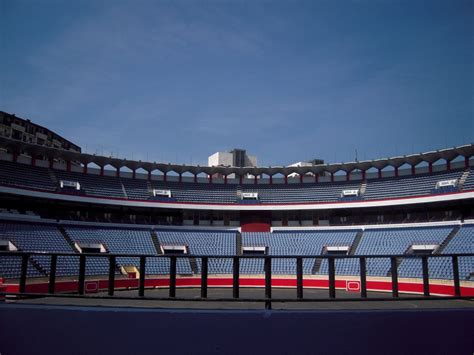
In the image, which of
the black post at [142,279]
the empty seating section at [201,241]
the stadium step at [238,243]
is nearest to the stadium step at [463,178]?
the stadium step at [238,243]

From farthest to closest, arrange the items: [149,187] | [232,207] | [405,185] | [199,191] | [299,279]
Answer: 1. [199,191]
2. [149,187]
3. [232,207]
4. [405,185]
5. [299,279]

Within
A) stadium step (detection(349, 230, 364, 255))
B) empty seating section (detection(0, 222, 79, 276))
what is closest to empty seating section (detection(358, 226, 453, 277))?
stadium step (detection(349, 230, 364, 255))

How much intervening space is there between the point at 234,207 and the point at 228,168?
7.15 metres

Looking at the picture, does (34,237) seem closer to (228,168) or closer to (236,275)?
(228,168)

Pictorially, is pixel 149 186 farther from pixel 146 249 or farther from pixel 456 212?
pixel 456 212

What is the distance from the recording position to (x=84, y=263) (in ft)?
18.4

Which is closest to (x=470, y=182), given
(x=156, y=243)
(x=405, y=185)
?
(x=405, y=185)

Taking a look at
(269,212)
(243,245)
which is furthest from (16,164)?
(269,212)

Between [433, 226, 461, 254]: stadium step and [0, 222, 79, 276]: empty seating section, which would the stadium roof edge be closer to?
[433, 226, 461, 254]: stadium step


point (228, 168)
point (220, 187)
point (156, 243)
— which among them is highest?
point (228, 168)

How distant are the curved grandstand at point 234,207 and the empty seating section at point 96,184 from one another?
0.45ft

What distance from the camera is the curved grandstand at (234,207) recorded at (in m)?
39.7

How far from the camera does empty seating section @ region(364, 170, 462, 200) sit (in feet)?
148

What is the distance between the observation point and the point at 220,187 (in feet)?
181
